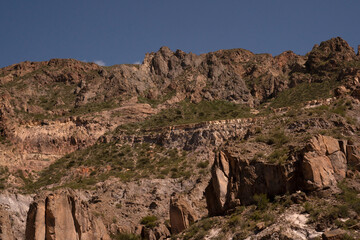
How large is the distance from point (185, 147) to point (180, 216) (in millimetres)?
30266

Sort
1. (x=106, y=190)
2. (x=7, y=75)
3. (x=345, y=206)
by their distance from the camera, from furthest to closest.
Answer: (x=7, y=75), (x=106, y=190), (x=345, y=206)

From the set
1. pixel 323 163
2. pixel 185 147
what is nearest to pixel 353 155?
pixel 323 163

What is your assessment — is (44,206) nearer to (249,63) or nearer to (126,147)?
(126,147)

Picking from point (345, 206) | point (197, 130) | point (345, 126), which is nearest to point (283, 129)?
point (345, 126)

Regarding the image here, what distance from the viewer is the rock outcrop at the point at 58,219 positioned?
46.0m

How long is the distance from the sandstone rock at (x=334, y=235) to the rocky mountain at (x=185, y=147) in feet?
0.19

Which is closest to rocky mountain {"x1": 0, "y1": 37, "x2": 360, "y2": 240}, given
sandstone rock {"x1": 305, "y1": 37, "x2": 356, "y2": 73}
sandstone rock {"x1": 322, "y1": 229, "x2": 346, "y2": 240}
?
sandstone rock {"x1": 322, "y1": 229, "x2": 346, "y2": 240}

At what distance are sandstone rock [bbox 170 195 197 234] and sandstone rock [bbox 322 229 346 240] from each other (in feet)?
70.2

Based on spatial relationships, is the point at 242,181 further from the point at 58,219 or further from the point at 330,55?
the point at 330,55

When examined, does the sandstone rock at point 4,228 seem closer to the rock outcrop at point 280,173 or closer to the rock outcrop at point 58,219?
the rock outcrop at point 58,219

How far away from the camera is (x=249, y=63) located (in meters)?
127

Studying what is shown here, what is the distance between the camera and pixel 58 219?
152ft

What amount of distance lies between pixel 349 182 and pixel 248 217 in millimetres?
6834

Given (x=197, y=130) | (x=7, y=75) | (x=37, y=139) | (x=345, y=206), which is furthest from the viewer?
(x=7, y=75)
